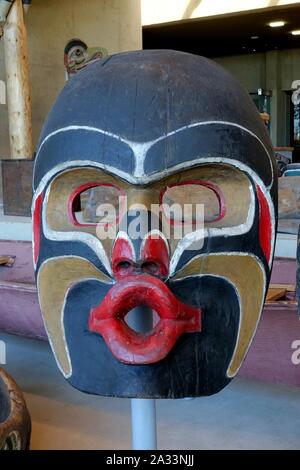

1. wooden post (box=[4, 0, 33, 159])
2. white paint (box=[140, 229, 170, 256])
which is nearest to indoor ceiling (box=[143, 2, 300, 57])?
wooden post (box=[4, 0, 33, 159])

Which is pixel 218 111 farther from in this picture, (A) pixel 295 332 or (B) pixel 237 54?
(B) pixel 237 54

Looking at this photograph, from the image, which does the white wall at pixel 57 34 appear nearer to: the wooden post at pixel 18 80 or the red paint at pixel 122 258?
the wooden post at pixel 18 80

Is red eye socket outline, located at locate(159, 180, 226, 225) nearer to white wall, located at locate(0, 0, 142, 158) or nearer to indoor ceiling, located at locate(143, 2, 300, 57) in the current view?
white wall, located at locate(0, 0, 142, 158)

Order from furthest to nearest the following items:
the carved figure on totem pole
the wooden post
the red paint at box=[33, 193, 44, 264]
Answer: the wooden post → the carved figure on totem pole → the red paint at box=[33, 193, 44, 264]

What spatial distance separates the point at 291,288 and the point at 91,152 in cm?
168

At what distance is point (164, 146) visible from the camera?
98 cm

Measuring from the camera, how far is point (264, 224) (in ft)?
3.55

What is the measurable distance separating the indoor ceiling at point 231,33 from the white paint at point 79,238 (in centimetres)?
699

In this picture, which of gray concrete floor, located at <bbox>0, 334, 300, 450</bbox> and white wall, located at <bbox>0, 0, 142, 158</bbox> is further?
white wall, located at <bbox>0, 0, 142, 158</bbox>

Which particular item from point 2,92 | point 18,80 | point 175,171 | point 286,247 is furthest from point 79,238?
point 2,92

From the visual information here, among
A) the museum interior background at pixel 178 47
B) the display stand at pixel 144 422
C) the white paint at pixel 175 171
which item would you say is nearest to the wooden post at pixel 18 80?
the museum interior background at pixel 178 47

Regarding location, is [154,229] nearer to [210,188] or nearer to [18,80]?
[210,188]

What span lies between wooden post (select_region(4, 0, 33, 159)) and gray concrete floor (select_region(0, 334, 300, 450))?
2659 millimetres

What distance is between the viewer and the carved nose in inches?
38.9
